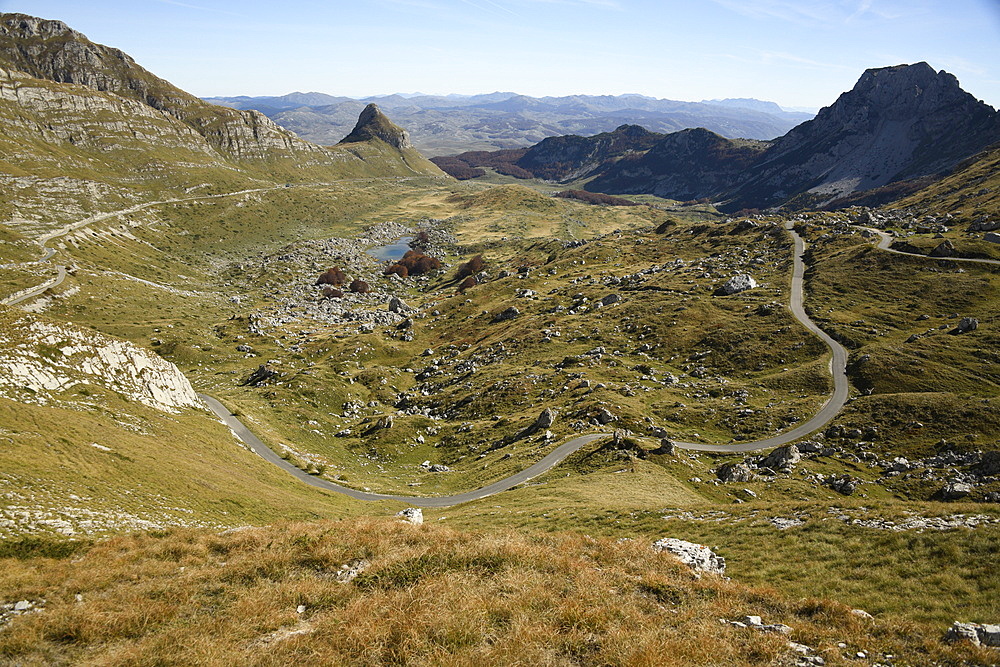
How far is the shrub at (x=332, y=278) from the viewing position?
618 feet

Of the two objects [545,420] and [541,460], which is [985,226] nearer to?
[545,420]

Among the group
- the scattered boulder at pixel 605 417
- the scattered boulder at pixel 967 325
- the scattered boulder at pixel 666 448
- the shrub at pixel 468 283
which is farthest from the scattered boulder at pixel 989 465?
the shrub at pixel 468 283

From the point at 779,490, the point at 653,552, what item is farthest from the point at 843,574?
the point at 779,490

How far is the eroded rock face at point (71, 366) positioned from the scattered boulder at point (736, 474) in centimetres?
6145

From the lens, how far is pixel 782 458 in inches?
2050

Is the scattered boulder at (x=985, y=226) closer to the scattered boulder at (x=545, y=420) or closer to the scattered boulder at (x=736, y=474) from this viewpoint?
the scattered boulder at (x=736, y=474)

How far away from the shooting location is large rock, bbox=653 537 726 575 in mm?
23839

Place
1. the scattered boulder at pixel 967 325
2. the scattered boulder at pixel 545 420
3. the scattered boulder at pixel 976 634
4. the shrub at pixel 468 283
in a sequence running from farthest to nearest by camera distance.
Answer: the shrub at pixel 468 283, the scattered boulder at pixel 967 325, the scattered boulder at pixel 545 420, the scattered boulder at pixel 976 634

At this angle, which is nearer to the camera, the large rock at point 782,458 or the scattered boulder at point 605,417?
the large rock at point 782,458

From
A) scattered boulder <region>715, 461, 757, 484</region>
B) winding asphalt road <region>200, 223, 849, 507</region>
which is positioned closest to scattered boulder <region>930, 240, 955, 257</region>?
winding asphalt road <region>200, 223, 849, 507</region>

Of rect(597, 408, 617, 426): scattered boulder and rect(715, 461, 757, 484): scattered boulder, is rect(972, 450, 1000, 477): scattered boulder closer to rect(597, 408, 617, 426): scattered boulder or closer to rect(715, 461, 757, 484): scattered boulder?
rect(715, 461, 757, 484): scattered boulder

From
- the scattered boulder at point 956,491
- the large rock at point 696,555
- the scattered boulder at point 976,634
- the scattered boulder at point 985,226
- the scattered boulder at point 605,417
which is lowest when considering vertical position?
the scattered boulder at point 605,417

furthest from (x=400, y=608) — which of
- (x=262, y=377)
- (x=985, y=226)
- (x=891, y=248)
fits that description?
(x=985, y=226)

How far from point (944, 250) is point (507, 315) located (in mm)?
98108
